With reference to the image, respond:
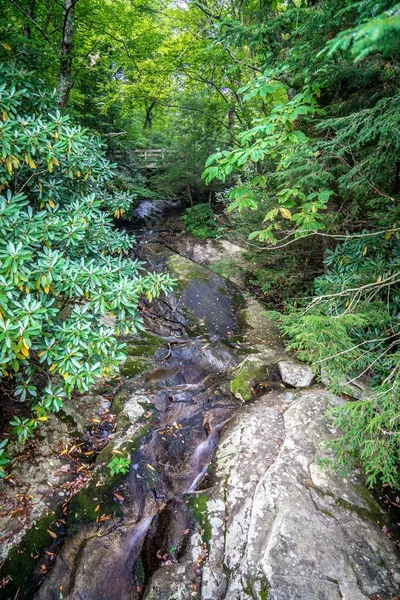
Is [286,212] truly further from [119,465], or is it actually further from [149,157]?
[149,157]

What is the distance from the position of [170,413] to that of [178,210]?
1149 centimetres

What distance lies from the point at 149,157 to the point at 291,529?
15.4 meters

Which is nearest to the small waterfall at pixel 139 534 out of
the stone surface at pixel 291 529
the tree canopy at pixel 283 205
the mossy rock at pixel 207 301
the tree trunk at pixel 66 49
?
the stone surface at pixel 291 529

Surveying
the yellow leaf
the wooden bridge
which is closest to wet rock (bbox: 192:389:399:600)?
the yellow leaf

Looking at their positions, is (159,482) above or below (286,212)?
below

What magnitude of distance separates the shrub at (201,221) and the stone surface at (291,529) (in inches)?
361

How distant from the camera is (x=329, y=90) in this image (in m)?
4.23

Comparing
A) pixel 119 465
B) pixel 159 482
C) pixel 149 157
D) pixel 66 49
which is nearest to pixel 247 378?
pixel 159 482

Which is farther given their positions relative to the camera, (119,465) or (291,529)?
(119,465)

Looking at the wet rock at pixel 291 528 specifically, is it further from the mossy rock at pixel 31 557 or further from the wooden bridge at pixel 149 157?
the wooden bridge at pixel 149 157

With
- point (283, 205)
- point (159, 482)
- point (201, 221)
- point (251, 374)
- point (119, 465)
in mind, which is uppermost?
point (283, 205)

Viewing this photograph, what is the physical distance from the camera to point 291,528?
2764 millimetres

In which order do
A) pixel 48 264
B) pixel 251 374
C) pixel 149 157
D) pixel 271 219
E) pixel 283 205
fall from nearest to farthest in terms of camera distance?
1. pixel 48 264
2. pixel 283 205
3. pixel 271 219
4. pixel 251 374
5. pixel 149 157

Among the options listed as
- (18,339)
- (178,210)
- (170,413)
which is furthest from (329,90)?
(178,210)
